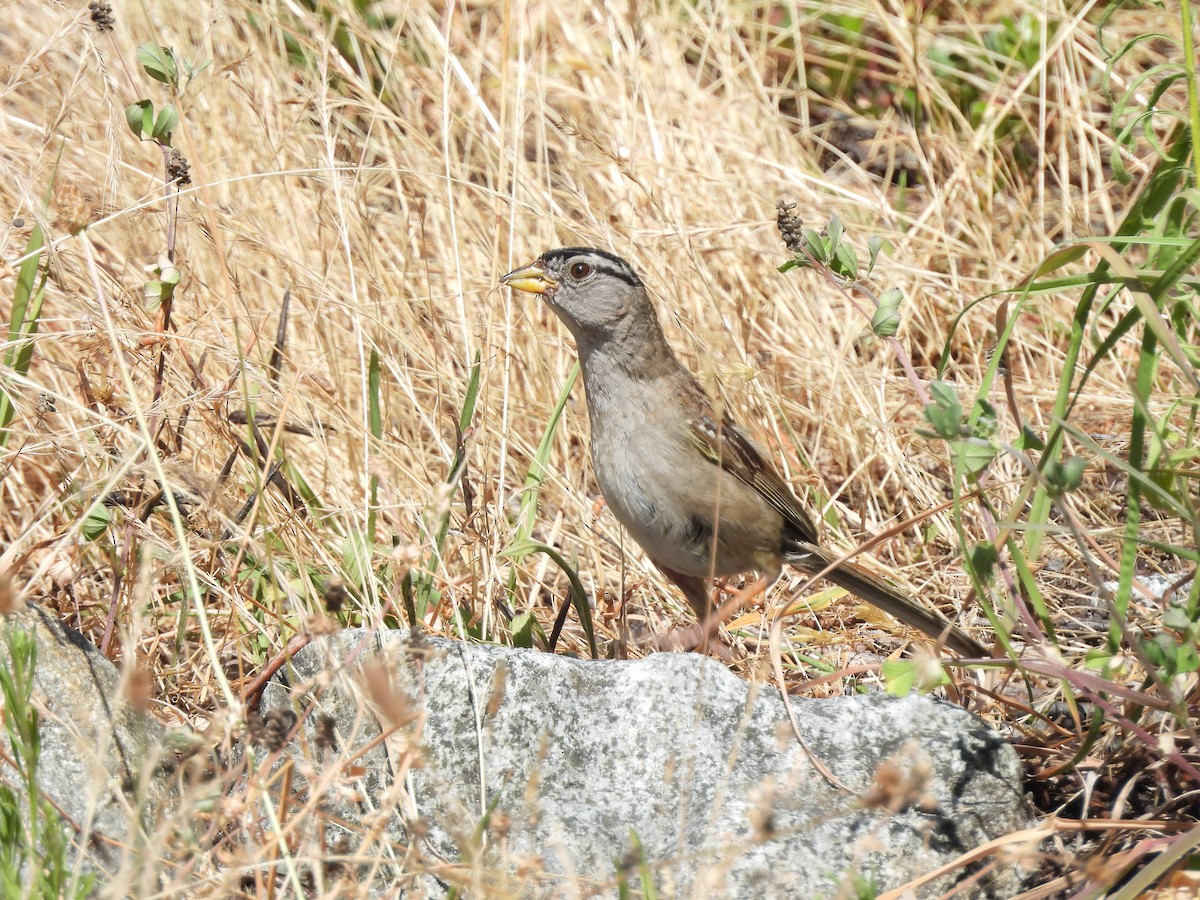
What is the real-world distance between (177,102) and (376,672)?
1994 millimetres

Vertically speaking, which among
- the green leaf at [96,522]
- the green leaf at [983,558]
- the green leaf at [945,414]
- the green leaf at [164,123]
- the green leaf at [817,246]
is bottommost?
the green leaf at [983,558]

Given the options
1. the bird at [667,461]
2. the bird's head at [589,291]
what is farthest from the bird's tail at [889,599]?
the bird's head at [589,291]

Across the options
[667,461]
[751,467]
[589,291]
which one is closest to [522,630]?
[667,461]

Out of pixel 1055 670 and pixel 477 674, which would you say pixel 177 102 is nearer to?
pixel 477 674

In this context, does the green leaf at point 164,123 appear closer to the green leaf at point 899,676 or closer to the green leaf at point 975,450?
the green leaf at point 975,450

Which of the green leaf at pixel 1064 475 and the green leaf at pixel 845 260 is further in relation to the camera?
the green leaf at pixel 845 260

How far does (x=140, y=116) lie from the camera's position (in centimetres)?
359

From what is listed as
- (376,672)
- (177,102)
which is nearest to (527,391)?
(177,102)

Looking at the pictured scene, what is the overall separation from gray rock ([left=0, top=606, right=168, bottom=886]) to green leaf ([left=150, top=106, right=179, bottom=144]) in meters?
1.32

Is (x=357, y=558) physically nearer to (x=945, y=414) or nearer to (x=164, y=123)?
(x=164, y=123)

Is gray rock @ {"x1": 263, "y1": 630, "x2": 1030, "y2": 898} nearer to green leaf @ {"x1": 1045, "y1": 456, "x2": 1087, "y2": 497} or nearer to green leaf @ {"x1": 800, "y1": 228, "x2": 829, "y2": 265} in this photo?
green leaf @ {"x1": 1045, "y1": 456, "x2": 1087, "y2": 497}

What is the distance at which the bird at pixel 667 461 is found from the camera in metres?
4.16

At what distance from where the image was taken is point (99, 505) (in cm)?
355

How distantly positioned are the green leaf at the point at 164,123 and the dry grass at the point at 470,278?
0.73 feet
